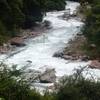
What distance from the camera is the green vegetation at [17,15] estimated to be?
35.2 meters

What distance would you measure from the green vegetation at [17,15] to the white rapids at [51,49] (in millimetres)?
2101

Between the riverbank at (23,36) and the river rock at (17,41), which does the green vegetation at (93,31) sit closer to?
the river rock at (17,41)

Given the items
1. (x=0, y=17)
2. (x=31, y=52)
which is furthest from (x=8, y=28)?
(x=31, y=52)

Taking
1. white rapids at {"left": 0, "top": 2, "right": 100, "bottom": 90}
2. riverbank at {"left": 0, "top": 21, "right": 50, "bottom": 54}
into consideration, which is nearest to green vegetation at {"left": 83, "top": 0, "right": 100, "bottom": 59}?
white rapids at {"left": 0, "top": 2, "right": 100, "bottom": 90}

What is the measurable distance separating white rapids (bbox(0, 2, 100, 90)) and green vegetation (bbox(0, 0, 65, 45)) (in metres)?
2.10

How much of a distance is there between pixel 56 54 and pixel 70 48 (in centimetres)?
203

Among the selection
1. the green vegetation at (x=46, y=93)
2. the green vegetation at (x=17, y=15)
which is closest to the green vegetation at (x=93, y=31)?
the green vegetation at (x=17, y=15)

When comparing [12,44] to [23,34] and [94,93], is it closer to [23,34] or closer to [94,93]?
[23,34]

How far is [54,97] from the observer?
36.0 ft

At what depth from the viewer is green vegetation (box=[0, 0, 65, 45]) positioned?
35.2 meters

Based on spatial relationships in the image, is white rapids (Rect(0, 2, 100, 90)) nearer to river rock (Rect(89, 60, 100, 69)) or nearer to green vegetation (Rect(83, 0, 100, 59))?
river rock (Rect(89, 60, 100, 69))

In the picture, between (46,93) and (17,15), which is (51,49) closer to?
(17,15)

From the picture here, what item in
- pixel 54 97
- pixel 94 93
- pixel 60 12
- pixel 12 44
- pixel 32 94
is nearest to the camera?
pixel 32 94

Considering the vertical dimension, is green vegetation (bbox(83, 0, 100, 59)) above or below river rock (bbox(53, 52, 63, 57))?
above
